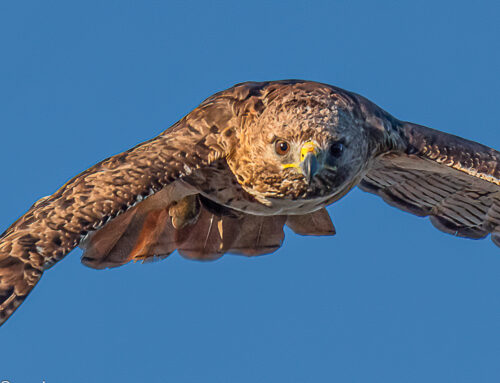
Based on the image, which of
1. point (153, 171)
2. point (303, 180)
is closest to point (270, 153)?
point (303, 180)

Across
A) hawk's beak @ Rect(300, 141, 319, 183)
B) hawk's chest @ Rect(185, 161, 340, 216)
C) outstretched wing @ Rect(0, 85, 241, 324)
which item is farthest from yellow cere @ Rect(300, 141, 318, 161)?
outstretched wing @ Rect(0, 85, 241, 324)

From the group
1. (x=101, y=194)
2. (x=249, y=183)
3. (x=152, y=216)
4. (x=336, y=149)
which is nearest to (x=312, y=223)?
(x=152, y=216)

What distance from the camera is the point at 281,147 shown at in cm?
991

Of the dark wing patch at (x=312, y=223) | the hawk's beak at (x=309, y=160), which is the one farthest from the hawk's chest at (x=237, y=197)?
the dark wing patch at (x=312, y=223)

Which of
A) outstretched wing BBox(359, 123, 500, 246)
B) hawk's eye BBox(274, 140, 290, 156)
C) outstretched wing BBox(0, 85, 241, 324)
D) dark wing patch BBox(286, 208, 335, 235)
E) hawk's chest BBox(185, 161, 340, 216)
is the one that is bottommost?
outstretched wing BBox(0, 85, 241, 324)

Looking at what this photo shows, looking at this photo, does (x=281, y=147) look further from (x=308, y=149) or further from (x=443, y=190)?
(x=443, y=190)

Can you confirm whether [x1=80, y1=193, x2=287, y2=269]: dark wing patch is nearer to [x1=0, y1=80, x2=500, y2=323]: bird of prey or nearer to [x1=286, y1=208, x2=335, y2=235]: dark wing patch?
[x1=0, y1=80, x2=500, y2=323]: bird of prey

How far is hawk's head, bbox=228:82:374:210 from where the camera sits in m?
9.74

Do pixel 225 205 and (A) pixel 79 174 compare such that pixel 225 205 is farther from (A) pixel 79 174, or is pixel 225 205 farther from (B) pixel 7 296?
(B) pixel 7 296

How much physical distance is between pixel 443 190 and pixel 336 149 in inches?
113

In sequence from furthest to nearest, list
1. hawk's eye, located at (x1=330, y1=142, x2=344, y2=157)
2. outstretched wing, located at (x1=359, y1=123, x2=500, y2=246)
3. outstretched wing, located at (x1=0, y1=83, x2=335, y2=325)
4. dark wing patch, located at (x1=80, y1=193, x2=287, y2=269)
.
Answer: dark wing patch, located at (x1=80, y1=193, x2=287, y2=269) < outstretched wing, located at (x1=359, y1=123, x2=500, y2=246) < hawk's eye, located at (x1=330, y1=142, x2=344, y2=157) < outstretched wing, located at (x1=0, y1=83, x2=335, y2=325)

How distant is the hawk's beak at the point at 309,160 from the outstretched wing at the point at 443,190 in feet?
5.58

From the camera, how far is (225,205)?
37.3 feet

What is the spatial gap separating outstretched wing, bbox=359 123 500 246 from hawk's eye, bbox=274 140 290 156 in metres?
1.63
